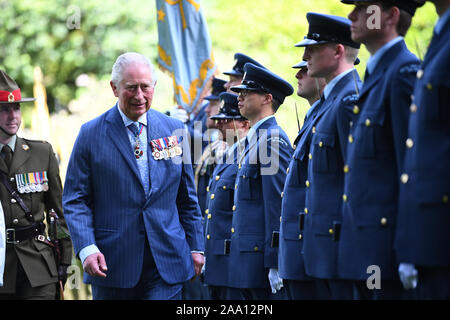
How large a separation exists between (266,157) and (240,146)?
23.1 inches

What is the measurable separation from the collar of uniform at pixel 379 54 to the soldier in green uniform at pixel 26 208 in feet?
10.9

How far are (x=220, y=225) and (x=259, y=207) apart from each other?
616 mm

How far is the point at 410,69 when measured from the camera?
3.85m

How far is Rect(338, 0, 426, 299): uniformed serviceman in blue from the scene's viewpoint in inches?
151

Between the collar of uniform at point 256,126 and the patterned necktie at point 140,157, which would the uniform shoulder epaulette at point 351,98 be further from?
the collar of uniform at point 256,126

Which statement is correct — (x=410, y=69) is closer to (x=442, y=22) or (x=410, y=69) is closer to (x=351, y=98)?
(x=442, y=22)

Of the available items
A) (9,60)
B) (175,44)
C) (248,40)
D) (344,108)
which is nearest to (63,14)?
(9,60)

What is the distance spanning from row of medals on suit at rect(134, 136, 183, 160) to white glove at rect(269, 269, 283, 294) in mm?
1082

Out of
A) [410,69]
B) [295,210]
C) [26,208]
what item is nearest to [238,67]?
[26,208]

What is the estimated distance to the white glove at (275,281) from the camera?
563 centimetres

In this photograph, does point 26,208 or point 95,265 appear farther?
point 26,208

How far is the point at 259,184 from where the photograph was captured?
19.8 feet
